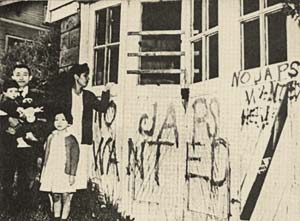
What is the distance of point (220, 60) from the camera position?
5.03 feet

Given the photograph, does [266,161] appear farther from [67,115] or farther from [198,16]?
[67,115]

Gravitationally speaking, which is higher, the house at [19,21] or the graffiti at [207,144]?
the house at [19,21]

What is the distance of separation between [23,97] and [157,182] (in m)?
0.68

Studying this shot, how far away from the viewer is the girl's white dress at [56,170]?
1.74 meters

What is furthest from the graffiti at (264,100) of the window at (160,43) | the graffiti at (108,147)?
the graffiti at (108,147)

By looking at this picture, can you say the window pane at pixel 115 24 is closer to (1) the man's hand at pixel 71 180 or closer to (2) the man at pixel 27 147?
(2) the man at pixel 27 147

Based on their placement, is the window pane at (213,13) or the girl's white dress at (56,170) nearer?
the window pane at (213,13)

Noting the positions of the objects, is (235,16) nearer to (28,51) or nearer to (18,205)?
(28,51)

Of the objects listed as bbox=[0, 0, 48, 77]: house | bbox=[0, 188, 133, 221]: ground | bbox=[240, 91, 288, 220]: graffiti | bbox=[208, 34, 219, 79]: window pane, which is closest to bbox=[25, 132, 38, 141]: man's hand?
bbox=[0, 188, 133, 221]: ground

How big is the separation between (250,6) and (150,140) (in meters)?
0.65

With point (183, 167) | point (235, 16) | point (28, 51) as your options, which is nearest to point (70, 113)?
point (28, 51)

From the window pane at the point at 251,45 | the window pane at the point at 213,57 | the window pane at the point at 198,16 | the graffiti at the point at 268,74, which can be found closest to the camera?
the graffiti at the point at 268,74

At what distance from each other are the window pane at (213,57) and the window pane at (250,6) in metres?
0.16

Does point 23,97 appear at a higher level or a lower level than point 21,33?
lower
